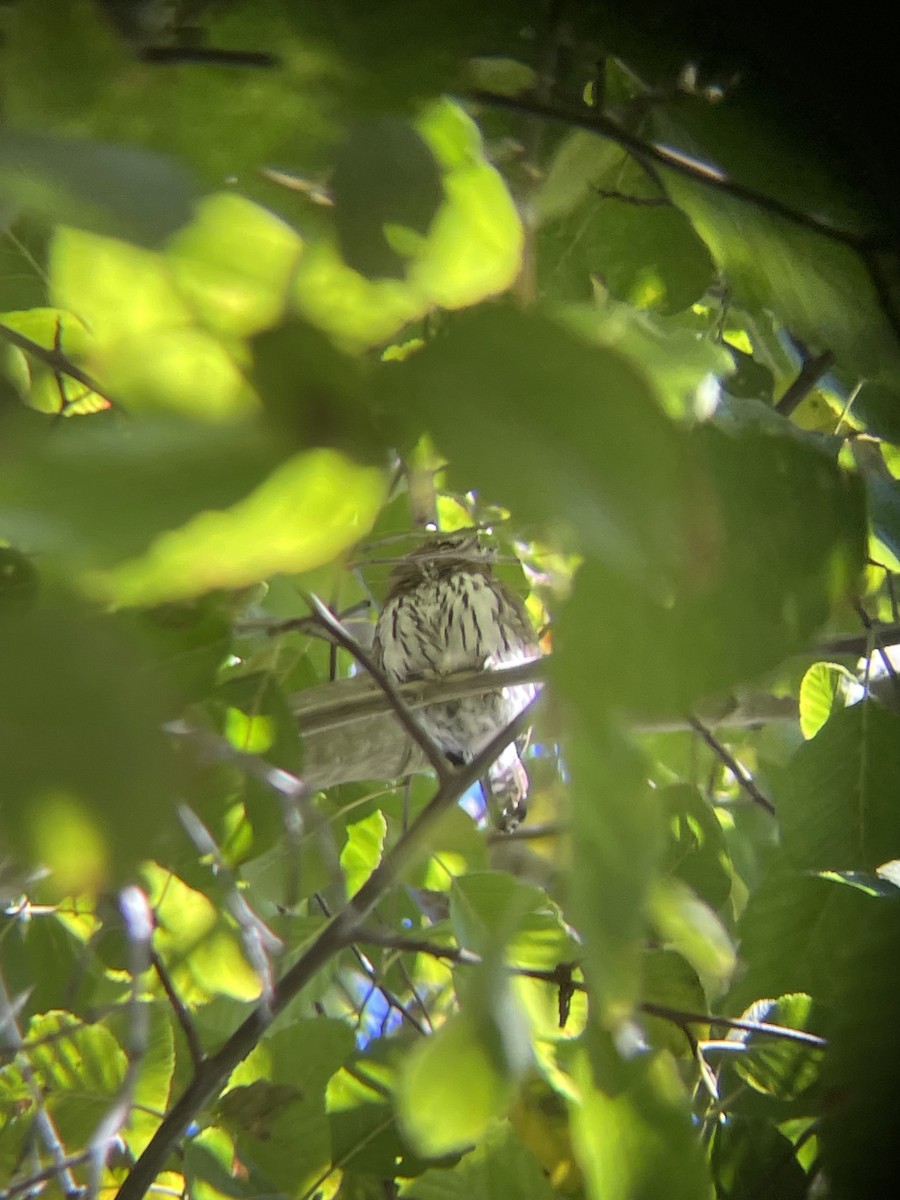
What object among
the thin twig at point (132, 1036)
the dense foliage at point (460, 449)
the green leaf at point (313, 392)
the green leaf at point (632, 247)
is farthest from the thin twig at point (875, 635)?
the green leaf at point (313, 392)

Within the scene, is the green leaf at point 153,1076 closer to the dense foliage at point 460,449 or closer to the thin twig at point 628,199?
the dense foliage at point 460,449

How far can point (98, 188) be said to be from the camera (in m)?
0.20

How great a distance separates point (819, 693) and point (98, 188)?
921 mm

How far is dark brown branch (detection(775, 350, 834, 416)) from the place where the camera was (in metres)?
0.66

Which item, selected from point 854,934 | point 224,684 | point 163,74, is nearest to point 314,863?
point 224,684

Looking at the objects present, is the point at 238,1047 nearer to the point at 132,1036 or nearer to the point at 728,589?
the point at 132,1036

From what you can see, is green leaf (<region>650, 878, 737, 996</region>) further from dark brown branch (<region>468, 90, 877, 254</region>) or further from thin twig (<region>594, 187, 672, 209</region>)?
thin twig (<region>594, 187, 672, 209</region>)

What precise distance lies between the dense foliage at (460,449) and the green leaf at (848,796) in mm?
17

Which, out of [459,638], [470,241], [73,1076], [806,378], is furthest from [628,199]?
[459,638]

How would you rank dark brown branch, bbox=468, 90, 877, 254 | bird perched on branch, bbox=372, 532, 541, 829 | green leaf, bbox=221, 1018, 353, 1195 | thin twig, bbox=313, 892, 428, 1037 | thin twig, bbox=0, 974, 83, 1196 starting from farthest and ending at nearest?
bird perched on branch, bbox=372, 532, 541, 829 < thin twig, bbox=313, 892, 428, 1037 < green leaf, bbox=221, 1018, 353, 1195 < thin twig, bbox=0, 974, 83, 1196 < dark brown branch, bbox=468, 90, 877, 254

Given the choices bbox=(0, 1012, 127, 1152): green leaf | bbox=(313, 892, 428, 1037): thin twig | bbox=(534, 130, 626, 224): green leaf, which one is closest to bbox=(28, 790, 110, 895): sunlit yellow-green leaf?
bbox=(534, 130, 626, 224): green leaf

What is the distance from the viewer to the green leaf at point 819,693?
1.00 metres

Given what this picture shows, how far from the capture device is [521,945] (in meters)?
0.83

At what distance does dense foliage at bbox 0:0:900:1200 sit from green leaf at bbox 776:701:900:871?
0.02 m
